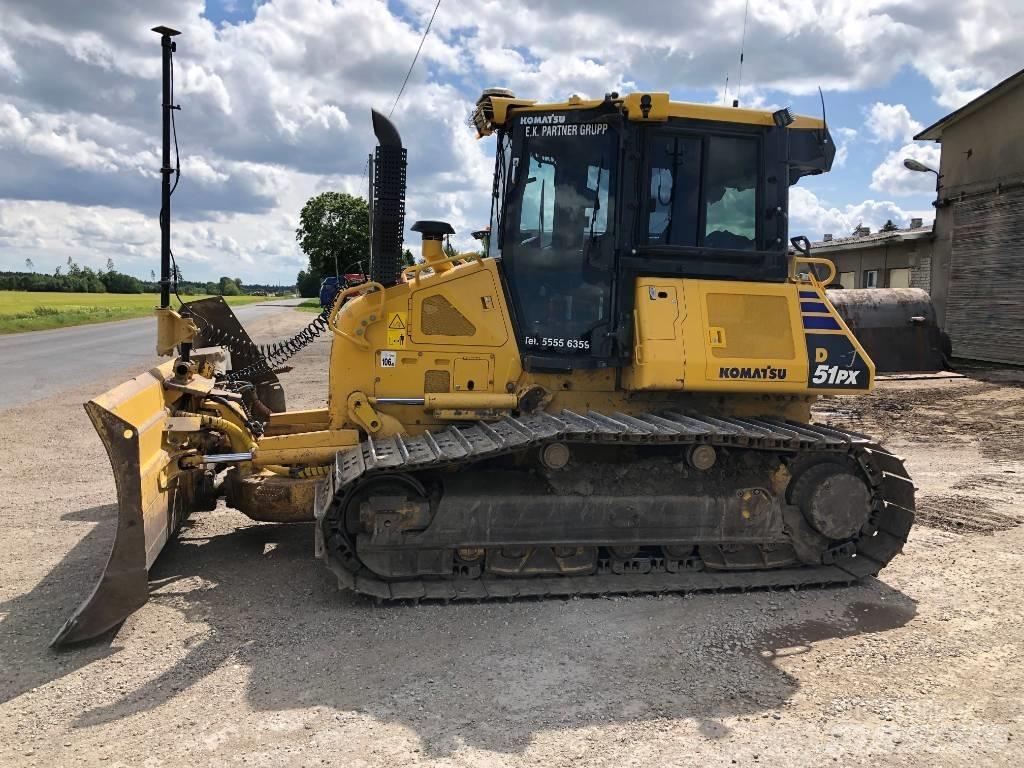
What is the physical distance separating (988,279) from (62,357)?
24438 millimetres

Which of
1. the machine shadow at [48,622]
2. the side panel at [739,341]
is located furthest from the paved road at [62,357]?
the side panel at [739,341]

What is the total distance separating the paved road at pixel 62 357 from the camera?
16.0 meters

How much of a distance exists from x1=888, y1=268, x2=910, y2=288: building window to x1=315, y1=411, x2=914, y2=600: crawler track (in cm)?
2121

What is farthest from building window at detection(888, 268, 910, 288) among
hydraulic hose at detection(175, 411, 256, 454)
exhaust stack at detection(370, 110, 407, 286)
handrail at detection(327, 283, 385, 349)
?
hydraulic hose at detection(175, 411, 256, 454)

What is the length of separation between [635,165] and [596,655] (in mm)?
3266

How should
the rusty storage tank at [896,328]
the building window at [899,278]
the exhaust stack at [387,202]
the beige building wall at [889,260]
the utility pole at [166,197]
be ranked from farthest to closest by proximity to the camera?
the building window at [899,278] → the beige building wall at [889,260] → the rusty storage tank at [896,328] → the utility pole at [166,197] → the exhaust stack at [387,202]

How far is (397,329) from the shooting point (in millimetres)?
5680

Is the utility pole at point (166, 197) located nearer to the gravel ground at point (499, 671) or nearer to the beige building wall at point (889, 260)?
the gravel ground at point (499, 671)

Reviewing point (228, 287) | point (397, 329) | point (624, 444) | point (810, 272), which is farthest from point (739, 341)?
point (228, 287)

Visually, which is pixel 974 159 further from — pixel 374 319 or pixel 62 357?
pixel 62 357

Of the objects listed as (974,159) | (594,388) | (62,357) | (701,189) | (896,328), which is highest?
(974,159)

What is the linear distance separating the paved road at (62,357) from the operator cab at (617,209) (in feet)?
37.9

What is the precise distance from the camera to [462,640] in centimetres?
455

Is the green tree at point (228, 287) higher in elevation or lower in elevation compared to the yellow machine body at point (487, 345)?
higher
